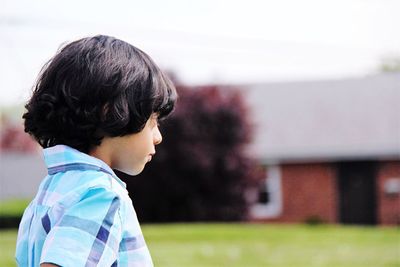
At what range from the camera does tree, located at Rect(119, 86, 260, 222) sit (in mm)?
21797

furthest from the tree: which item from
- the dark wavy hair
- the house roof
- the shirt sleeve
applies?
the shirt sleeve

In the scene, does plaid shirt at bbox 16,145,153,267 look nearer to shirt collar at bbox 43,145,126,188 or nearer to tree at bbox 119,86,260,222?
shirt collar at bbox 43,145,126,188

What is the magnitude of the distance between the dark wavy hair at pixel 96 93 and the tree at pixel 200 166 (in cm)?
1919

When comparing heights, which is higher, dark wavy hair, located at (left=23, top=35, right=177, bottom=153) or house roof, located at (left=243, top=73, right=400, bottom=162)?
dark wavy hair, located at (left=23, top=35, right=177, bottom=153)

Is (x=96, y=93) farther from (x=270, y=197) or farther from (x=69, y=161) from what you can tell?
(x=270, y=197)

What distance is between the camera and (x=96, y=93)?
2.27 metres

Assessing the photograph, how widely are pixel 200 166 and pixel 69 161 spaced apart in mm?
19787

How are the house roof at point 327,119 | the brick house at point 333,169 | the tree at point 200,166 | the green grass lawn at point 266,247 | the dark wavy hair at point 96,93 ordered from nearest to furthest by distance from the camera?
the dark wavy hair at point 96,93
the green grass lawn at point 266,247
the tree at point 200,166
the brick house at point 333,169
the house roof at point 327,119

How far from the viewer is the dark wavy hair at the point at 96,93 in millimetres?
2279

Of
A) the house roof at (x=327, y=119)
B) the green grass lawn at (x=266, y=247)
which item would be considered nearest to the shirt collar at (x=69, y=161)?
the green grass lawn at (x=266, y=247)

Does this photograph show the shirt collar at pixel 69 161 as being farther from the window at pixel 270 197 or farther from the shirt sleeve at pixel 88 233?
the window at pixel 270 197

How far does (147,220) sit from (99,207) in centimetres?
2007

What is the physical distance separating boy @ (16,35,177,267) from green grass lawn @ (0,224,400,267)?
24.1 ft

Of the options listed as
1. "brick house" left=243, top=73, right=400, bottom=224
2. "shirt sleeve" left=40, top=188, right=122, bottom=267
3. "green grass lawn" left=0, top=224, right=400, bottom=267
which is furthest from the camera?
"brick house" left=243, top=73, right=400, bottom=224
